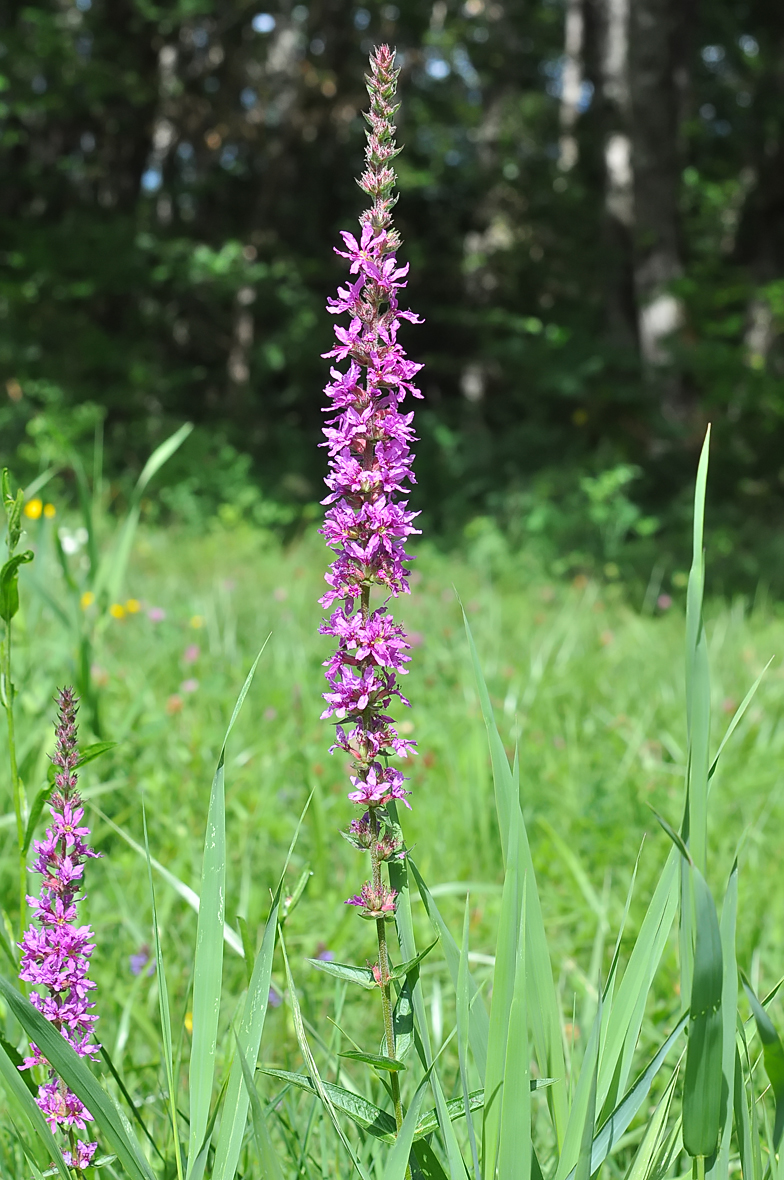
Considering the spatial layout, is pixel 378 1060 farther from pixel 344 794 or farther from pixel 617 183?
pixel 617 183

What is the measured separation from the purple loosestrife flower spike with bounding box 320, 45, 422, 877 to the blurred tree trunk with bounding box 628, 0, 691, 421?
871 cm

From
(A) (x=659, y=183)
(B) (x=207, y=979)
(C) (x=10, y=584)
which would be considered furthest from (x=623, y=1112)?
(A) (x=659, y=183)

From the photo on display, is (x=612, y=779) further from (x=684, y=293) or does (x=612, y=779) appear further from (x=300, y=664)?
(x=684, y=293)

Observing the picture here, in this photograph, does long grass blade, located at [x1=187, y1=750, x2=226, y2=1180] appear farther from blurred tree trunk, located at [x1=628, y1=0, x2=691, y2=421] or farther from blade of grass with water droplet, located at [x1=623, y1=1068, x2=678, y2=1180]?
blurred tree trunk, located at [x1=628, y1=0, x2=691, y2=421]

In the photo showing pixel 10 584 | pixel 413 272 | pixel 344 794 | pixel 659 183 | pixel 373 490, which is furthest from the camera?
pixel 413 272

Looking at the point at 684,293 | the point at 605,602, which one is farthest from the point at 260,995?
the point at 684,293

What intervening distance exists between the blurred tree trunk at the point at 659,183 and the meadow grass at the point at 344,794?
5.44 m

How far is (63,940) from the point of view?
99 centimetres

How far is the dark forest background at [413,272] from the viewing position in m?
8.87

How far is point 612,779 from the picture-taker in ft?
9.57

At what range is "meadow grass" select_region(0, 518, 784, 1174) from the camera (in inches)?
74.2

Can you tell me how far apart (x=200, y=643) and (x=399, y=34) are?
950cm

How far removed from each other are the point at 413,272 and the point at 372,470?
38.2 feet

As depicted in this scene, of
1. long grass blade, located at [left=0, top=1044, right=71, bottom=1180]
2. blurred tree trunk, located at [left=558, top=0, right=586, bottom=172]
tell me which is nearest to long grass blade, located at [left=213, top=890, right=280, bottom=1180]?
long grass blade, located at [left=0, top=1044, right=71, bottom=1180]
